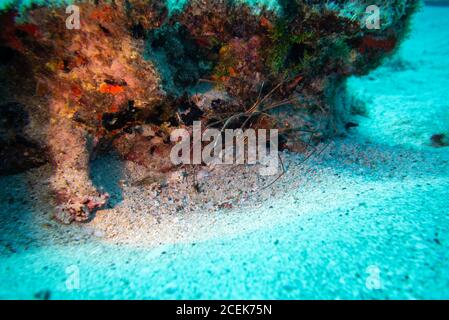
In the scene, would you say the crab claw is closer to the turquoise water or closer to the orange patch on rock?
A: the turquoise water

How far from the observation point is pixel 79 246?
8.09 feet

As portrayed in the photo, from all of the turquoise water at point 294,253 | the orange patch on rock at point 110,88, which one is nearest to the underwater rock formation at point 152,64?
the orange patch on rock at point 110,88

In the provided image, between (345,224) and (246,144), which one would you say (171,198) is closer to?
(246,144)

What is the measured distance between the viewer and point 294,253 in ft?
6.81

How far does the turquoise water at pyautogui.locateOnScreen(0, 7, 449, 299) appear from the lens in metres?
1.78

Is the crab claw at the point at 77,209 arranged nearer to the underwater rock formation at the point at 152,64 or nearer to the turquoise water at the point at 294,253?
the underwater rock formation at the point at 152,64

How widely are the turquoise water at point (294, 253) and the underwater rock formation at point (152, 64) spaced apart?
2.11 ft

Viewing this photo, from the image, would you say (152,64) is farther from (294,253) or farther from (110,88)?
(294,253)

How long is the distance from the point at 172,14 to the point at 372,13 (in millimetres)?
2373

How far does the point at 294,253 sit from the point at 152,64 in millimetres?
2173

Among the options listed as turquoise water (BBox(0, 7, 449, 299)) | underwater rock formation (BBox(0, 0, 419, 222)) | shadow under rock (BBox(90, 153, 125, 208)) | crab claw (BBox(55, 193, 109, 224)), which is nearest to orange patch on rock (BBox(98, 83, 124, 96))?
underwater rock formation (BBox(0, 0, 419, 222))

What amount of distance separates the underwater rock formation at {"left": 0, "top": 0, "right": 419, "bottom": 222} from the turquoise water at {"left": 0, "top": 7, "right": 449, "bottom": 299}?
64 cm

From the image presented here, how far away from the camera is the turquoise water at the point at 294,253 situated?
5.85 ft

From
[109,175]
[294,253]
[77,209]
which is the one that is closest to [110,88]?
[109,175]
